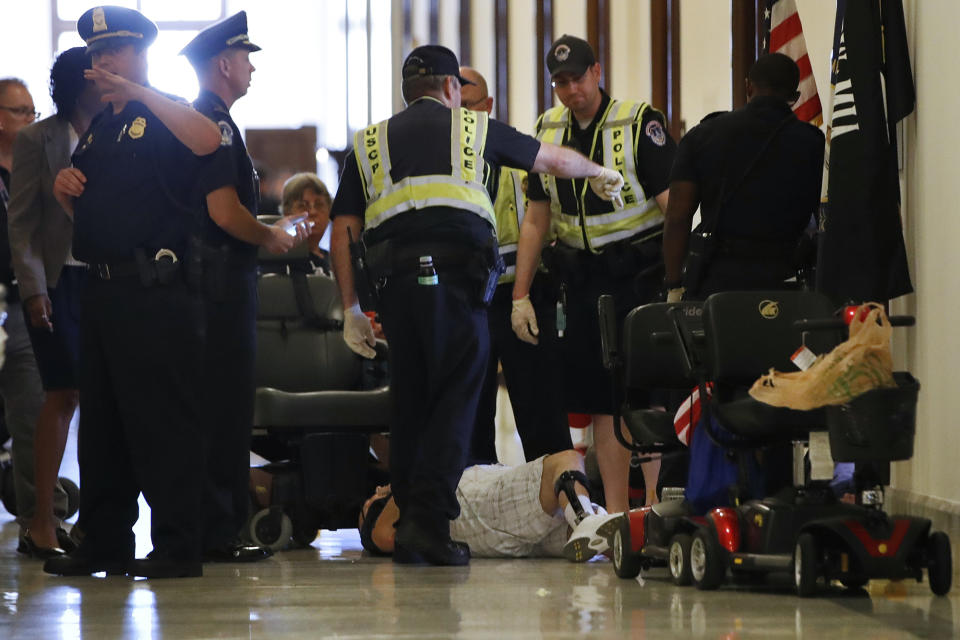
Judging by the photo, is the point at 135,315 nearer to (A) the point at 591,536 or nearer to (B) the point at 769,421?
(A) the point at 591,536

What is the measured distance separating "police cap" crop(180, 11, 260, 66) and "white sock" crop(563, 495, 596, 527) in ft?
4.38

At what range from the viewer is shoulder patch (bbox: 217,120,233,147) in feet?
11.1

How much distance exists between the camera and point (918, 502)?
4.43m

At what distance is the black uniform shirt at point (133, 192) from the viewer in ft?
10.6

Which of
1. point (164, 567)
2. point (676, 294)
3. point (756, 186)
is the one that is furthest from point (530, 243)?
point (164, 567)

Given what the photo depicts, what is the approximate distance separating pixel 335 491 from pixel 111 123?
1.25 meters

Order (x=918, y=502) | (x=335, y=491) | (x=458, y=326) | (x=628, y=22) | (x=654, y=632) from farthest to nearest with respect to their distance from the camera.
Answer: (x=628, y=22)
(x=918, y=502)
(x=335, y=491)
(x=458, y=326)
(x=654, y=632)

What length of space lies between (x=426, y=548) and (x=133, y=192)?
39.9 inches

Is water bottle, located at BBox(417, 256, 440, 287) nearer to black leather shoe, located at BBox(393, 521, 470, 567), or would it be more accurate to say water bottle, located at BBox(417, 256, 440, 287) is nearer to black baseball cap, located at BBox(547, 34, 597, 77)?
black leather shoe, located at BBox(393, 521, 470, 567)

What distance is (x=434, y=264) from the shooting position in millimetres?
3531

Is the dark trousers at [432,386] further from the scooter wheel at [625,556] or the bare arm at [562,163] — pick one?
the scooter wheel at [625,556]

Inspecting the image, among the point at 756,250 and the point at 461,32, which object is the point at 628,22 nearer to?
the point at 461,32

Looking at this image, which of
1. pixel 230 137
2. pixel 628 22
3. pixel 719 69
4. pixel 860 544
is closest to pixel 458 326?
pixel 230 137

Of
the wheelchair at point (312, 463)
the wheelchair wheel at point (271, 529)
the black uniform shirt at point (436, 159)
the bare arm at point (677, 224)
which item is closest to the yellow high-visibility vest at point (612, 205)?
the bare arm at point (677, 224)
